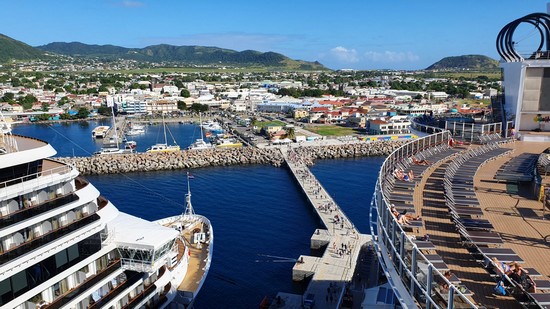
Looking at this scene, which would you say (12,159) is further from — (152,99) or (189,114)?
(152,99)

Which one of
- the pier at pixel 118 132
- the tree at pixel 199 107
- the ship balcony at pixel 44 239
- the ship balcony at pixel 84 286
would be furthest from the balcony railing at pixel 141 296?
the tree at pixel 199 107

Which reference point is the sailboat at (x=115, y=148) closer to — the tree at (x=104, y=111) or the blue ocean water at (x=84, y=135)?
the blue ocean water at (x=84, y=135)

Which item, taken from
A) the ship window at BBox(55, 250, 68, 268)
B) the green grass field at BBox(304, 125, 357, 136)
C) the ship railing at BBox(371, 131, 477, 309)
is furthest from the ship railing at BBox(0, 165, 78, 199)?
the green grass field at BBox(304, 125, 357, 136)

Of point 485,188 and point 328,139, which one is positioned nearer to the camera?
point 485,188

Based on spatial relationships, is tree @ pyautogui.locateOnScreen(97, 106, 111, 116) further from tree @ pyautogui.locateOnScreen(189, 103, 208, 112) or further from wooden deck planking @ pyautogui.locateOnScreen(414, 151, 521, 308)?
wooden deck planking @ pyautogui.locateOnScreen(414, 151, 521, 308)

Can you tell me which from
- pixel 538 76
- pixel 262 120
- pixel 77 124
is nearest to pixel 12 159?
pixel 538 76
